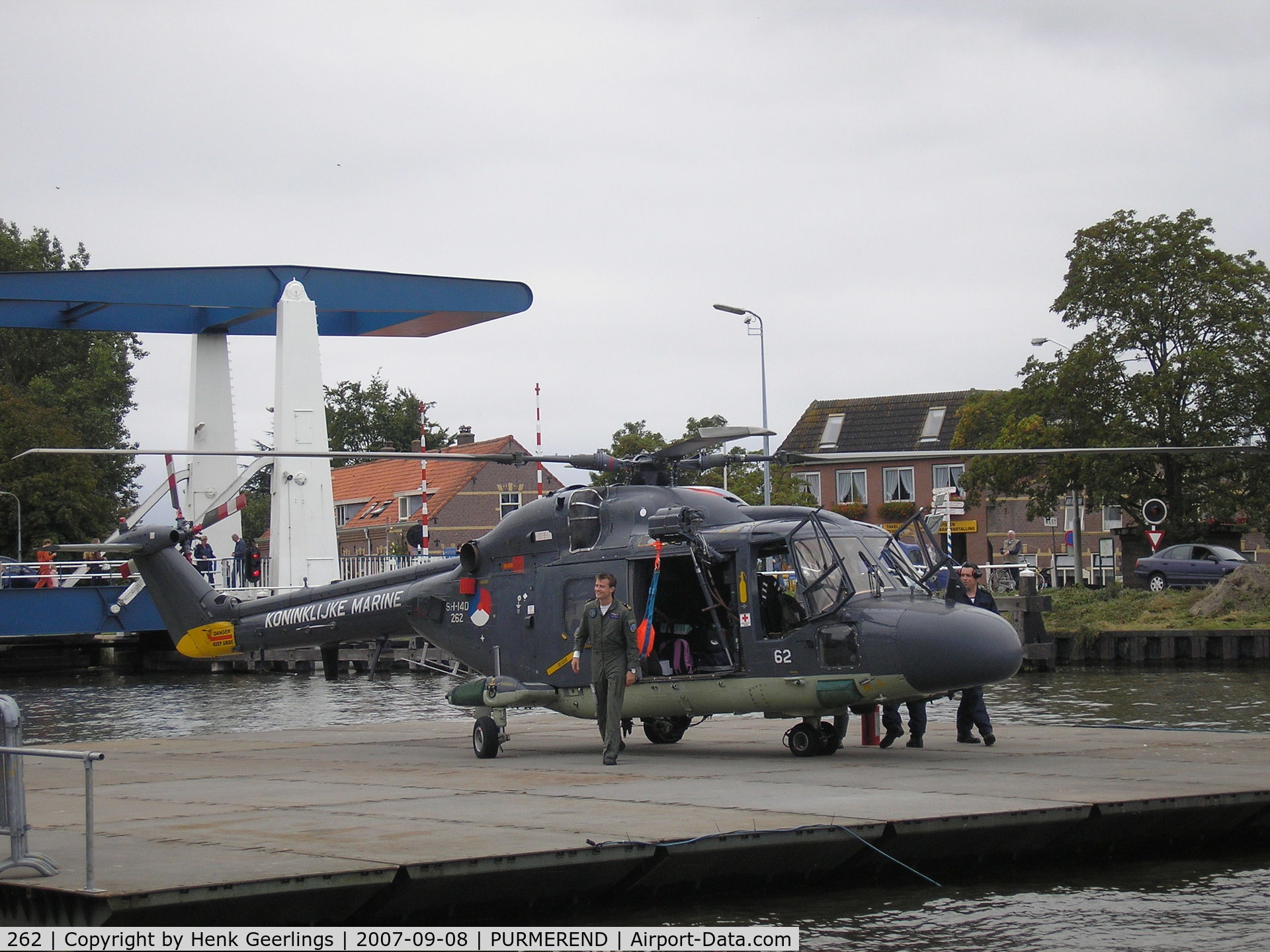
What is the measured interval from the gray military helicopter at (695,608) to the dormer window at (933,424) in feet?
187

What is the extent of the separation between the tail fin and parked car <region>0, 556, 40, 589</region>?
67.2 feet

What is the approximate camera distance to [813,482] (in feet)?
247

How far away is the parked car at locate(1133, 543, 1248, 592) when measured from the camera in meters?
42.0

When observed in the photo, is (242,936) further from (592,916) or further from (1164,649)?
(1164,649)

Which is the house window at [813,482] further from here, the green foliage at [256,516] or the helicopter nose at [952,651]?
the helicopter nose at [952,651]

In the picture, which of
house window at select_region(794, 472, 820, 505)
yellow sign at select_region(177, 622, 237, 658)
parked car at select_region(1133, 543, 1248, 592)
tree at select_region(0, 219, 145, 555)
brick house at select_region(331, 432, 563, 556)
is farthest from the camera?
brick house at select_region(331, 432, 563, 556)

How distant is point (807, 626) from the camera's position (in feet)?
46.9

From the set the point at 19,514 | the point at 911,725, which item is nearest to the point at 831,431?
the point at 19,514

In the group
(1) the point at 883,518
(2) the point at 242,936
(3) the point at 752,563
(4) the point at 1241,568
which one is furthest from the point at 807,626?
(1) the point at 883,518

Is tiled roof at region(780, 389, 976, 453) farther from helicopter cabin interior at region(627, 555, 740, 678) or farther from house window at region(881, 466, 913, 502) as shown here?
helicopter cabin interior at region(627, 555, 740, 678)

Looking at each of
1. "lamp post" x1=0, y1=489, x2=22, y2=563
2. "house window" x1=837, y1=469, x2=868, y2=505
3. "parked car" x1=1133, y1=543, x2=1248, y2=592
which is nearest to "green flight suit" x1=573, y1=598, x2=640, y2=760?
"parked car" x1=1133, y1=543, x2=1248, y2=592

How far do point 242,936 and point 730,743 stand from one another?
9.90 meters

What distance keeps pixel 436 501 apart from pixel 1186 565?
44.9 m

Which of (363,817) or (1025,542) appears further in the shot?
(1025,542)
